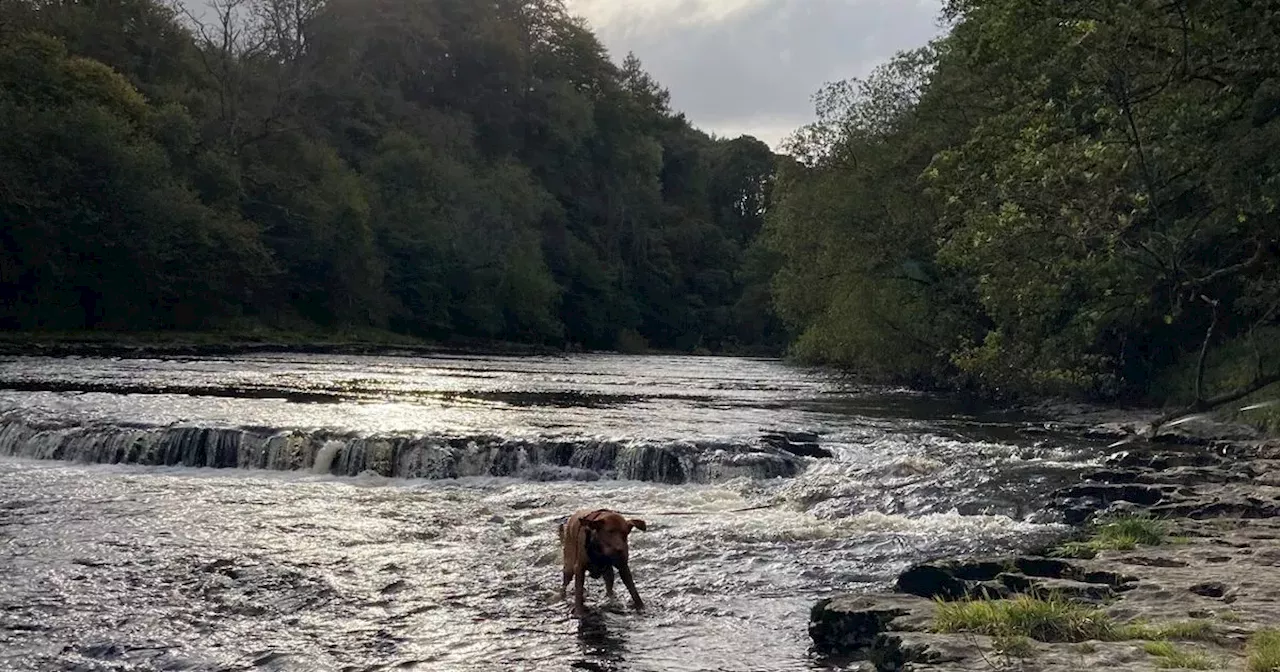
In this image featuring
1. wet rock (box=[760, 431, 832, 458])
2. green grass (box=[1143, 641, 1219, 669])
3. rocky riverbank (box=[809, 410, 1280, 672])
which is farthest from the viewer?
wet rock (box=[760, 431, 832, 458])

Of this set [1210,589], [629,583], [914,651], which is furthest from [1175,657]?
[629,583]

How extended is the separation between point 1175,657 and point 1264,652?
51 centimetres

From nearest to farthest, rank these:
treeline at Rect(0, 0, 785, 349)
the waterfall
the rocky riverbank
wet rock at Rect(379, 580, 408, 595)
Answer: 1. the rocky riverbank
2. wet rock at Rect(379, 580, 408, 595)
3. the waterfall
4. treeline at Rect(0, 0, 785, 349)

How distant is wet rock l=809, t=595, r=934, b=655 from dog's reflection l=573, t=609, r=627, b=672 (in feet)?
4.87

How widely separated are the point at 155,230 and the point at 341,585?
128ft

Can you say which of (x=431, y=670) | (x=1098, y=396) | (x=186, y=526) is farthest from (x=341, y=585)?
(x=1098, y=396)

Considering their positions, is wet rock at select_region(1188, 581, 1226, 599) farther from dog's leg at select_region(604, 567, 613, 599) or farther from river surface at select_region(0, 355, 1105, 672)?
dog's leg at select_region(604, 567, 613, 599)

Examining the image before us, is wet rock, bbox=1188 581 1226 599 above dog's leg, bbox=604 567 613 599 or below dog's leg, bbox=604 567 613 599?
above

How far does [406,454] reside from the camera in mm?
19062

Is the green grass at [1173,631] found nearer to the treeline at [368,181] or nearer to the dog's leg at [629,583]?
the dog's leg at [629,583]

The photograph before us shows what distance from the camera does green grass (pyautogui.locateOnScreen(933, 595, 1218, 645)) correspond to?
709cm

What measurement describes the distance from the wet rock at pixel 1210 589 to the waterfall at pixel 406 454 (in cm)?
994

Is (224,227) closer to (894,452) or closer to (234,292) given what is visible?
(234,292)

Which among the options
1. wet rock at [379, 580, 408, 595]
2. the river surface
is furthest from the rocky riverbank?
wet rock at [379, 580, 408, 595]
